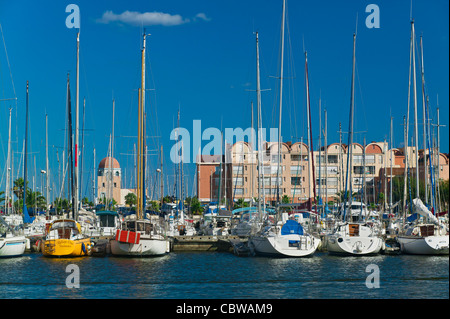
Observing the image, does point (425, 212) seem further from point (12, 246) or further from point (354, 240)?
point (12, 246)

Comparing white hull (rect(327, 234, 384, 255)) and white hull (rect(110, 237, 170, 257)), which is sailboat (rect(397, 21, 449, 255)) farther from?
white hull (rect(110, 237, 170, 257))

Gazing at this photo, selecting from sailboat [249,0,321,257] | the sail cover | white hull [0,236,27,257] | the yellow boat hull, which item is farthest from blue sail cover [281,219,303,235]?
white hull [0,236,27,257]

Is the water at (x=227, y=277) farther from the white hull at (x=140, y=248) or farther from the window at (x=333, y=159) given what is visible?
the window at (x=333, y=159)

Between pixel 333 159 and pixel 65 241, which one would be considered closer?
pixel 65 241

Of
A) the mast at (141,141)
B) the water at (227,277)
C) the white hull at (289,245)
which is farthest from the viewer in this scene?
the mast at (141,141)

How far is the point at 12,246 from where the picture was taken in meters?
42.8

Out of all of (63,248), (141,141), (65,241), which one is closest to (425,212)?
(141,141)

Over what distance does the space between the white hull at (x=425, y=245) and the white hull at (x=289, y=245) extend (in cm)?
722

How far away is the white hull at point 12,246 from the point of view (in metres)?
42.2

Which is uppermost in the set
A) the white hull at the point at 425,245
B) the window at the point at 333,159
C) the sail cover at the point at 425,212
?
the window at the point at 333,159

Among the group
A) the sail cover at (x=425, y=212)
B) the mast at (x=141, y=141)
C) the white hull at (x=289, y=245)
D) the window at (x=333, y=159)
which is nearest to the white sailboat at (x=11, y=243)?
the mast at (x=141, y=141)

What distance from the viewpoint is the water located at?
2834 centimetres

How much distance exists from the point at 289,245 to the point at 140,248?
9920 mm
